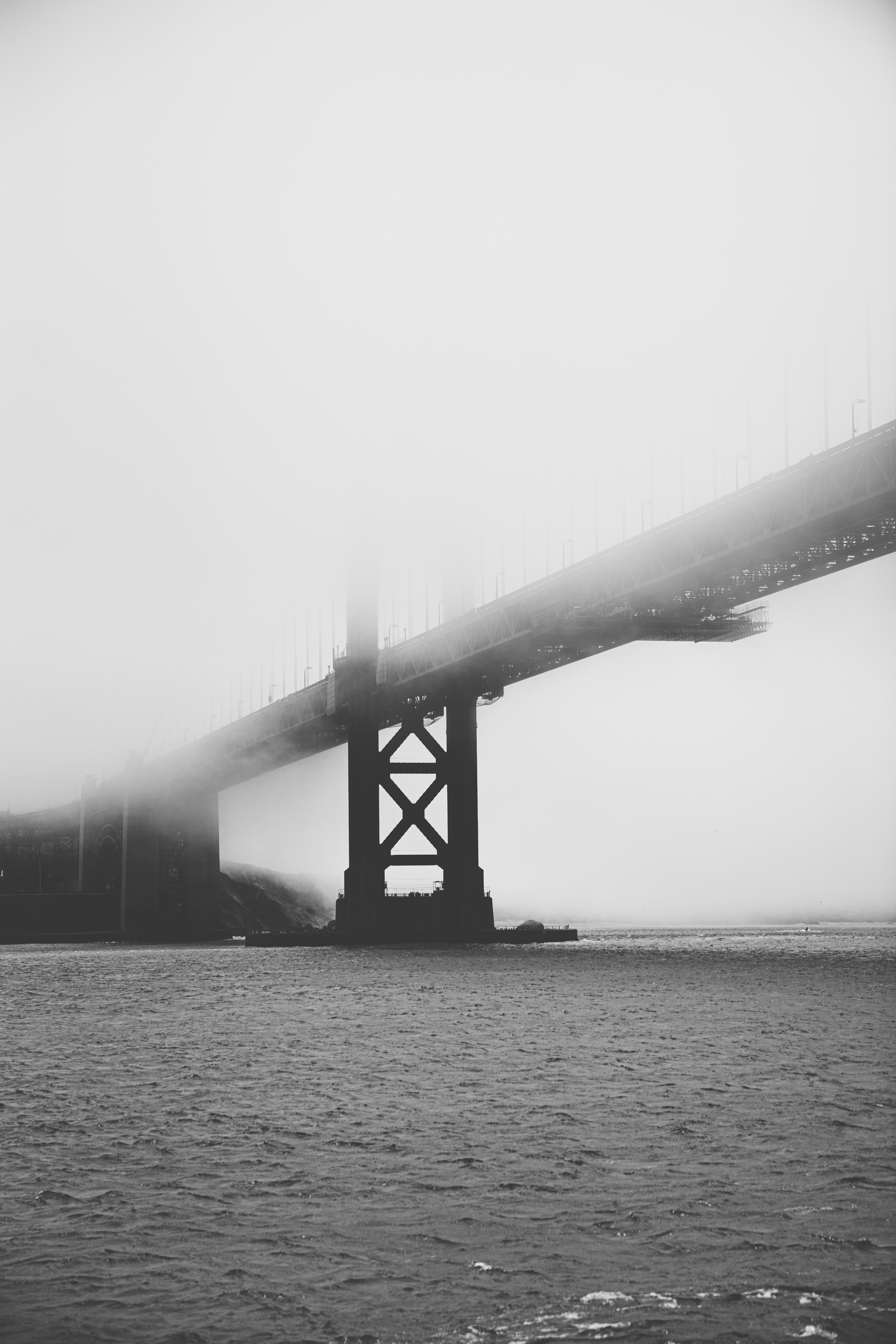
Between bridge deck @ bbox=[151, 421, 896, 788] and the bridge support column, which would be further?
the bridge support column

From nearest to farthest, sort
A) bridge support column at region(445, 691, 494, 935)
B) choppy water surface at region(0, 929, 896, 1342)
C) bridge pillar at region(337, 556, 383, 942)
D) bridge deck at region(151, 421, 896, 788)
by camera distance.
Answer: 1. choppy water surface at region(0, 929, 896, 1342)
2. bridge deck at region(151, 421, 896, 788)
3. bridge pillar at region(337, 556, 383, 942)
4. bridge support column at region(445, 691, 494, 935)

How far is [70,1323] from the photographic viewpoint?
30.4ft

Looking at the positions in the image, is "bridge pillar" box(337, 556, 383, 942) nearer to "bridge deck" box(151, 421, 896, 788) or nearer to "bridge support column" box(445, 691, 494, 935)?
"bridge deck" box(151, 421, 896, 788)

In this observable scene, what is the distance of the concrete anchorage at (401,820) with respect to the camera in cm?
6862

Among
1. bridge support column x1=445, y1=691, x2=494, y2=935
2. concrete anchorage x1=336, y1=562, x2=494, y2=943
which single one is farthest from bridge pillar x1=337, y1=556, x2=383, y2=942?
bridge support column x1=445, y1=691, x2=494, y2=935

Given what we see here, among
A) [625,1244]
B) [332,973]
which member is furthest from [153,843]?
[625,1244]

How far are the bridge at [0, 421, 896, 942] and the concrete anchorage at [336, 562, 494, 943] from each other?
0.08 meters

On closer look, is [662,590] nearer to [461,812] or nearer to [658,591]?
[658,591]

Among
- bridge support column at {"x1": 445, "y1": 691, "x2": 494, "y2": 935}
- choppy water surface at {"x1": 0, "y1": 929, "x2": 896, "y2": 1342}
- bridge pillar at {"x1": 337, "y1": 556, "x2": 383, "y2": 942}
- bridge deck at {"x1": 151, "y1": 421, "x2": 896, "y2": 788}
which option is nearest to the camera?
choppy water surface at {"x1": 0, "y1": 929, "x2": 896, "y2": 1342}

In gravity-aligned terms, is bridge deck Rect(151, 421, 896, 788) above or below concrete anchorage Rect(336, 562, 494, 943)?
above

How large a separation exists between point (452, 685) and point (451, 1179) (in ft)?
182

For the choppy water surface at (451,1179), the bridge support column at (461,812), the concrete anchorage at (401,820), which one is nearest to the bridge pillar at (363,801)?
the concrete anchorage at (401,820)

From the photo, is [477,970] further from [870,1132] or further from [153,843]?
[153,843]

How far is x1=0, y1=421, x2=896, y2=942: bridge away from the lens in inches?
1689
